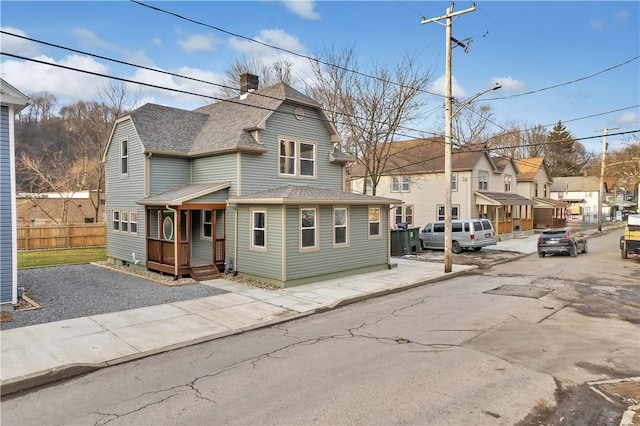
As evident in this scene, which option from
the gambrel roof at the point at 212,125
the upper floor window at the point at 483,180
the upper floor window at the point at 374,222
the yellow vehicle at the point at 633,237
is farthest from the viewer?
the upper floor window at the point at 483,180

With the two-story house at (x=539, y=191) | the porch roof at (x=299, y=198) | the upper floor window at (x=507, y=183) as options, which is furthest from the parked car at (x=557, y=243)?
the two-story house at (x=539, y=191)

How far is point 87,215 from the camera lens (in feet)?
143

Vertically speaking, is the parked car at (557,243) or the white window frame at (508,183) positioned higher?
the white window frame at (508,183)

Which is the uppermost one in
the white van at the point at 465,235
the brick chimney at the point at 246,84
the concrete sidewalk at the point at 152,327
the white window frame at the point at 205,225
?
the brick chimney at the point at 246,84

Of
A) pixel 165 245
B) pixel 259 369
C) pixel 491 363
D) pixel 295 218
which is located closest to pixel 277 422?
pixel 259 369

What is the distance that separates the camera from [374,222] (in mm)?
17297

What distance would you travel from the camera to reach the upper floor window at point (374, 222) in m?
17.2

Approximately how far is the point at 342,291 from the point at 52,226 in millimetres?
19697

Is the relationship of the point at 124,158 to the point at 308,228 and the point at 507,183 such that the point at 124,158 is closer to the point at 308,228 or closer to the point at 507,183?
the point at 308,228

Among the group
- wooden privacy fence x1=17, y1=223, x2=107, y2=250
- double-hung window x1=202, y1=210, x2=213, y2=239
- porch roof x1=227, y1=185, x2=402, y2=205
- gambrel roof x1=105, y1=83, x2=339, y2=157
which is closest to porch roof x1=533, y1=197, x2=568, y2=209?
porch roof x1=227, y1=185, x2=402, y2=205

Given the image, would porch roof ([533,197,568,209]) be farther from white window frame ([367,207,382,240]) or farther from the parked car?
white window frame ([367,207,382,240])

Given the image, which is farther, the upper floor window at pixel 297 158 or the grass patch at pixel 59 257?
the grass patch at pixel 59 257

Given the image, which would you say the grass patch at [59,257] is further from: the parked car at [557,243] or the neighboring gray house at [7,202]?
the parked car at [557,243]

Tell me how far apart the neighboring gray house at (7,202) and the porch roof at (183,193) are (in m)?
4.76
